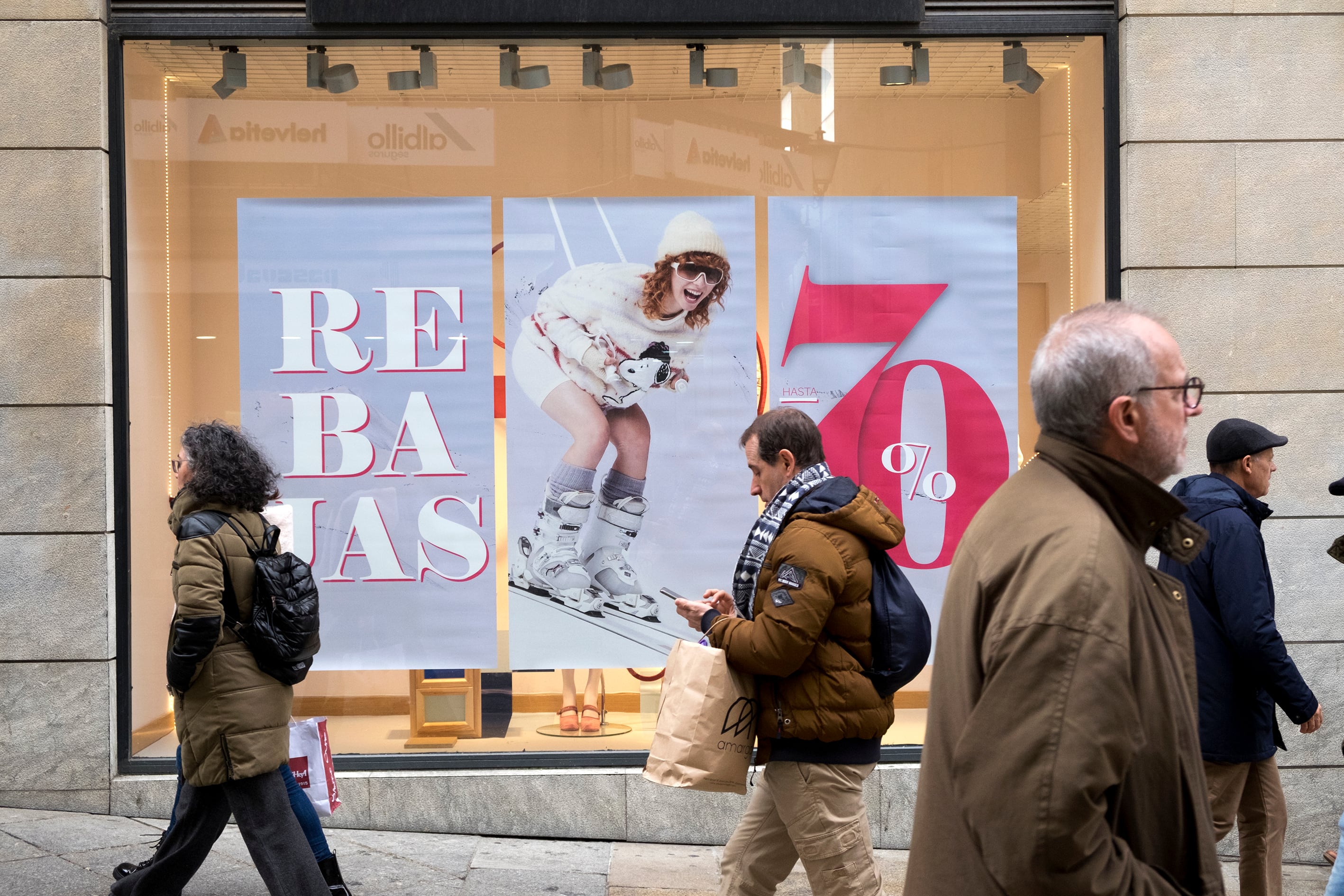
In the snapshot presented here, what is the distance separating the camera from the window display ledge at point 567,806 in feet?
19.2

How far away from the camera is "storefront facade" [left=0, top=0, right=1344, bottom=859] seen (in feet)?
19.1

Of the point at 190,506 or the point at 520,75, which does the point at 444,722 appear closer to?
the point at 190,506

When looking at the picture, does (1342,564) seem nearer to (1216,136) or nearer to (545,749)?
(1216,136)

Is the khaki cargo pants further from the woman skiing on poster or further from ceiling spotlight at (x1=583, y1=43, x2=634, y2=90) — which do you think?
ceiling spotlight at (x1=583, y1=43, x2=634, y2=90)

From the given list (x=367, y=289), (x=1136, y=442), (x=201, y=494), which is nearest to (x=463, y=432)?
(x=367, y=289)

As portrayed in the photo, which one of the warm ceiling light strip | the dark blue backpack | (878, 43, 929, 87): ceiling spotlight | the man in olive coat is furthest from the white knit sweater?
the man in olive coat

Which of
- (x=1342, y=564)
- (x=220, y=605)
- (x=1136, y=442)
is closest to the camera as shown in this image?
(x=1136, y=442)

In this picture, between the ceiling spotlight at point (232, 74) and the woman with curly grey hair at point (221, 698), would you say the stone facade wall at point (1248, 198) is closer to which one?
the woman with curly grey hair at point (221, 698)

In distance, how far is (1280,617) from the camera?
5863 mm

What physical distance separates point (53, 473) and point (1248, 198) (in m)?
6.06

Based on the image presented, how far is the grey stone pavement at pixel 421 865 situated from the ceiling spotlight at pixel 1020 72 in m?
4.01

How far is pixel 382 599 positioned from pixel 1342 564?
188 inches

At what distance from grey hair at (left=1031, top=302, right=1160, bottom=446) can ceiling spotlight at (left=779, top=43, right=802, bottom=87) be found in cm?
451

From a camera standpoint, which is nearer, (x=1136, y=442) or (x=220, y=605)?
(x=1136, y=442)
